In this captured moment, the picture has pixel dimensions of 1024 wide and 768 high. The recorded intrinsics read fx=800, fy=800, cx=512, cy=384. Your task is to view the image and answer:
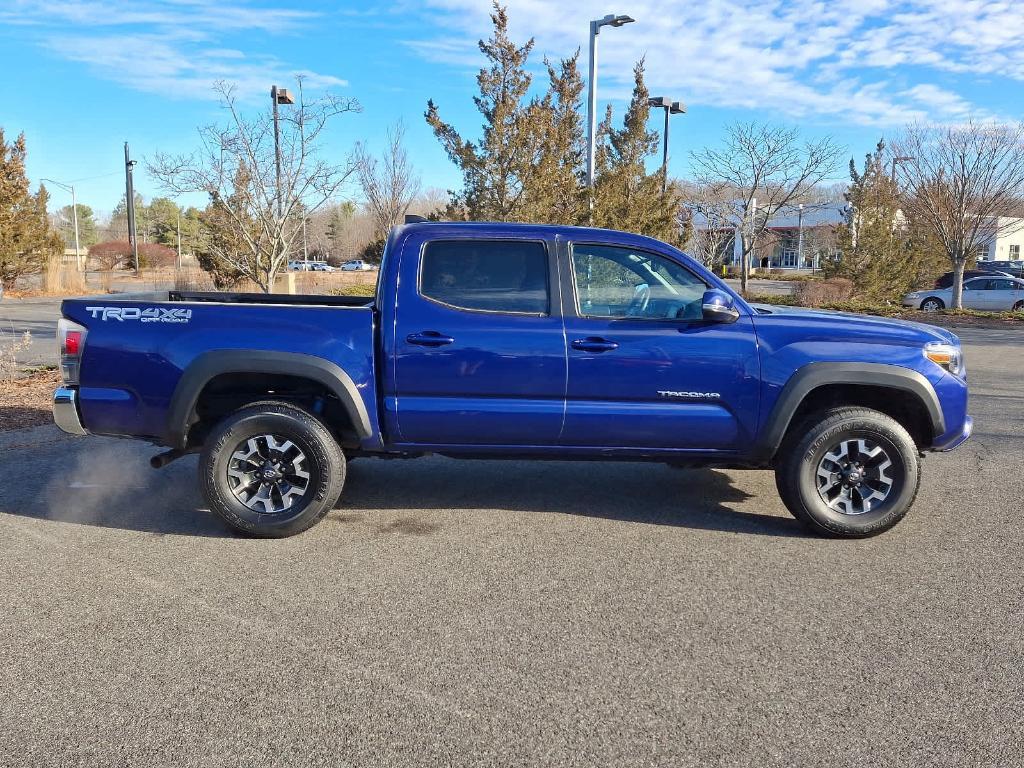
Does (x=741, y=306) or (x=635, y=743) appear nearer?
(x=635, y=743)

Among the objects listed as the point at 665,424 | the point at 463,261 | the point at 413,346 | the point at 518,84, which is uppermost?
the point at 518,84

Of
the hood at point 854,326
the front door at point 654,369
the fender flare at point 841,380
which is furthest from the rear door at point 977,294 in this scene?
the front door at point 654,369

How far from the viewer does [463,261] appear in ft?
16.5

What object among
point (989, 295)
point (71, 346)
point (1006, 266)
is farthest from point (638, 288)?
point (1006, 266)

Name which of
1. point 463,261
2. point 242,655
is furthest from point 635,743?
point 463,261

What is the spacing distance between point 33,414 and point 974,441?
9409 mm

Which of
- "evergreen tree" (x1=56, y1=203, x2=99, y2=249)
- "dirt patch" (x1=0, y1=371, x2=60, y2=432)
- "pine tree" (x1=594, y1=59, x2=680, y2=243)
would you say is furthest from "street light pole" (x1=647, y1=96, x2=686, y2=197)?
"evergreen tree" (x1=56, y1=203, x2=99, y2=249)

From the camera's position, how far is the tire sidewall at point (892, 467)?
4.85 metres

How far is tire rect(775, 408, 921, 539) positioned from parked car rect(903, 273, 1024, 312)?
23210mm

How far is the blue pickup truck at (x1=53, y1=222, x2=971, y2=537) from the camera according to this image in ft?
15.7

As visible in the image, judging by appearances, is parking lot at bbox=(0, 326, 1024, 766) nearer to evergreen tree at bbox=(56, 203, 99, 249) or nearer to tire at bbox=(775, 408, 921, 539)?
tire at bbox=(775, 408, 921, 539)

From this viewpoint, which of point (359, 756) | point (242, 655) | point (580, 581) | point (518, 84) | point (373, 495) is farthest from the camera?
A: point (518, 84)

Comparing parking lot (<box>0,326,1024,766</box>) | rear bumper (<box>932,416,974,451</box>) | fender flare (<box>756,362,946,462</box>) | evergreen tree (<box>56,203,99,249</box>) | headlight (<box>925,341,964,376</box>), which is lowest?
parking lot (<box>0,326,1024,766</box>)

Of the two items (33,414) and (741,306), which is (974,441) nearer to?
(741,306)
